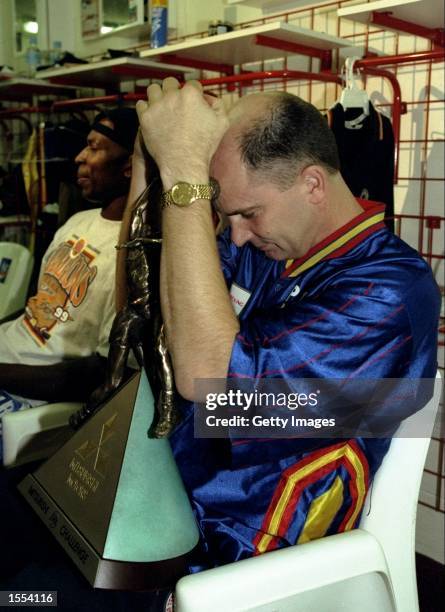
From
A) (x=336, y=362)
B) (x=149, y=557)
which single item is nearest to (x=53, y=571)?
(x=149, y=557)

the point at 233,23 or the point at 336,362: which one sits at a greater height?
the point at 233,23

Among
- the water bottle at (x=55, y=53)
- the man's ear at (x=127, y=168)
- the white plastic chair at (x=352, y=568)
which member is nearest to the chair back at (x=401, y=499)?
the white plastic chair at (x=352, y=568)

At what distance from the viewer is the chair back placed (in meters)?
1.05

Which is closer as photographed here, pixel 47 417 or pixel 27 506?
pixel 27 506

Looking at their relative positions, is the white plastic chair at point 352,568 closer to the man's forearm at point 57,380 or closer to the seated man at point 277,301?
the seated man at point 277,301

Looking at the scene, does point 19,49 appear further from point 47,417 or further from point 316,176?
point 316,176

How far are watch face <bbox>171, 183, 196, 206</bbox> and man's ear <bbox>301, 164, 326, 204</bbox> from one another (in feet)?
0.64

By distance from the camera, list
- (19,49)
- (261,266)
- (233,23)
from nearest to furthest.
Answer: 1. (261,266)
2. (233,23)
3. (19,49)

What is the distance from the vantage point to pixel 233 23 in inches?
104

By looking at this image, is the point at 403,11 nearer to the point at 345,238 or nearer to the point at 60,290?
the point at 345,238

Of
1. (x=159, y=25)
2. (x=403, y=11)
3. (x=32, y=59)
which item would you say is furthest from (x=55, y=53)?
(x=403, y=11)

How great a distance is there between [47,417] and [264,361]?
706 millimetres

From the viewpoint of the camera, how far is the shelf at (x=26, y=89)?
3.21m

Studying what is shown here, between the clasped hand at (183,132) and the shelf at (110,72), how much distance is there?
173 centimetres
